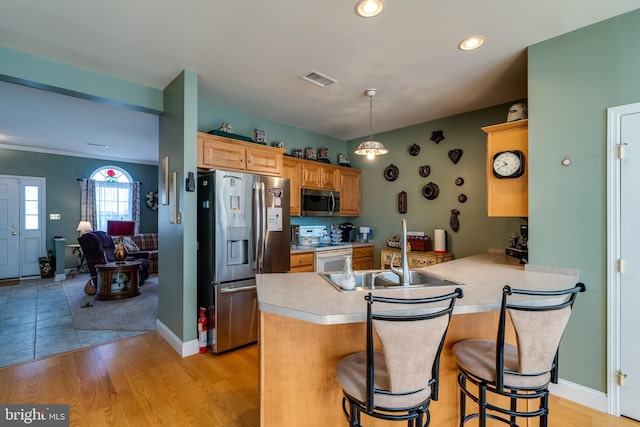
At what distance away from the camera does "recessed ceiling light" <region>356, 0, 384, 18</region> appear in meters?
1.85

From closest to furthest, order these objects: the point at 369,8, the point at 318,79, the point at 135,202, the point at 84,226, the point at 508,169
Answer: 1. the point at 369,8
2. the point at 508,169
3. the point at 318,79
4. the point at 84,226
5. the point at 135,202

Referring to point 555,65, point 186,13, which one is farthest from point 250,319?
point 555,65

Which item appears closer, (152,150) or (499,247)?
(499,247)

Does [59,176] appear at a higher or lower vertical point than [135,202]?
higher

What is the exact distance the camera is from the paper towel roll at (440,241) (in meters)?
4.02

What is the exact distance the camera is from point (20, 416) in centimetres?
198

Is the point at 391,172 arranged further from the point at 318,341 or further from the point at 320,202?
the point at 318,341

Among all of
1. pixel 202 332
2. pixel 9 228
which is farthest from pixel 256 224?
pixel 9 228

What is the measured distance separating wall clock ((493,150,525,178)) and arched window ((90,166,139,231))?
8.07m

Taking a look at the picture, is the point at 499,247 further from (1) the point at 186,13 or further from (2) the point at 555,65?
(1) the point at 186,13

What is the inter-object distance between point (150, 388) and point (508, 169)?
3.40 m

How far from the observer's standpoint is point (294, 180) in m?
4.29

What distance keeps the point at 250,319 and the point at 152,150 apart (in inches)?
204

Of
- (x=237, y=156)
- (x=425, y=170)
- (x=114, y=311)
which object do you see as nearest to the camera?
(x=237, y=156)
